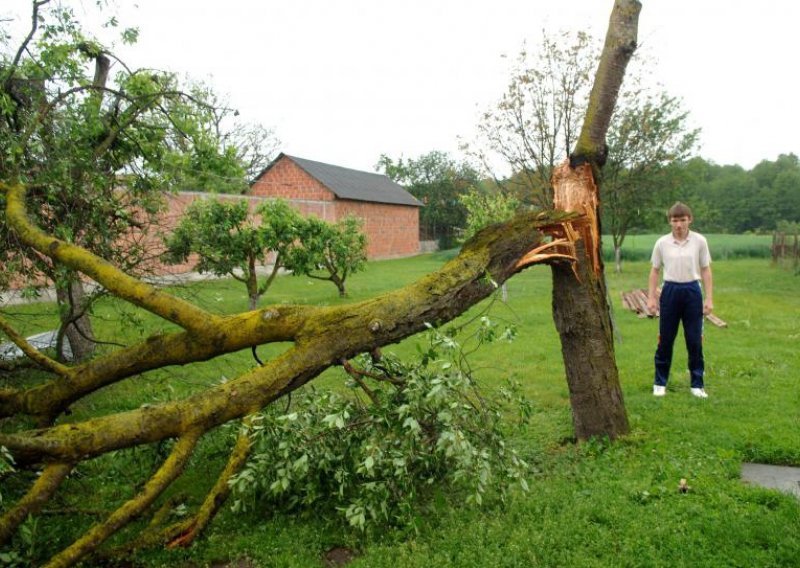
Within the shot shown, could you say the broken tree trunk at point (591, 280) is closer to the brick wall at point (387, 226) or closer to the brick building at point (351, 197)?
the brick building at point (351, 197)

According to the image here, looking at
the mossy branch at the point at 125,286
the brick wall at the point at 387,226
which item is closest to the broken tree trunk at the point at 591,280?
the mossy branch at the point at 125,286

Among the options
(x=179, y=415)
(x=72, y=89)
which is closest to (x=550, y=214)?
(x=179, y=415)

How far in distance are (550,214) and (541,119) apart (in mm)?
8669

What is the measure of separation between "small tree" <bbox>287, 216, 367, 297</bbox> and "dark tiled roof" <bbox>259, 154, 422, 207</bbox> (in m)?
17.4

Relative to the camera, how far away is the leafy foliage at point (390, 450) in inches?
128

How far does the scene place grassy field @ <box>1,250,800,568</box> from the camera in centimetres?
319

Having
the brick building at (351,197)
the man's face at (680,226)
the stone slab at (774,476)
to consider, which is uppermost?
the brick building at (351,197)

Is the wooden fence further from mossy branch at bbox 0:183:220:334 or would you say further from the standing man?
mossy branch at bbox 0:183:220:334

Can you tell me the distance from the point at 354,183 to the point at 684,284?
1349 inches

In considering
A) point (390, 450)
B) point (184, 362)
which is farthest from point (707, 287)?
point (184, 362)

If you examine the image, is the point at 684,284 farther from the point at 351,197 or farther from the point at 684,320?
the point at 351,197

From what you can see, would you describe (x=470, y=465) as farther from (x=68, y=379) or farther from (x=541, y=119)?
(x=541, y=119)

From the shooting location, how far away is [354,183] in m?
38.8

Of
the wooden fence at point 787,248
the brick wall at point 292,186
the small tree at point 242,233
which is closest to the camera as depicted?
the small tree at point 242,233
